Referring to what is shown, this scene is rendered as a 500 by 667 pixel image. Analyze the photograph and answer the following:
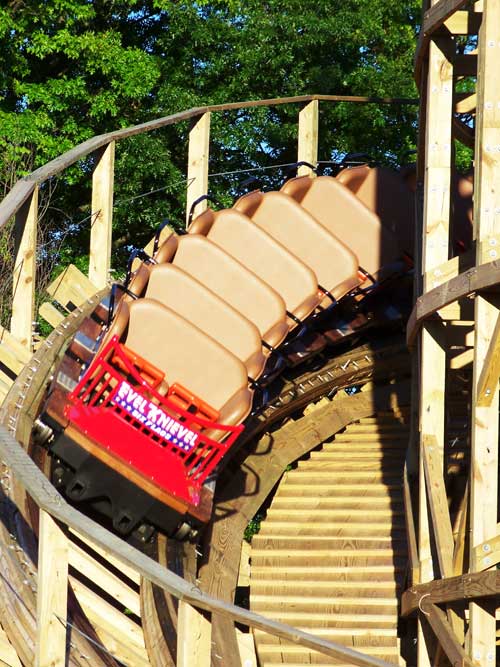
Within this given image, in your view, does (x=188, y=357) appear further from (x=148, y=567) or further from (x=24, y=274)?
(x=148, y=567)

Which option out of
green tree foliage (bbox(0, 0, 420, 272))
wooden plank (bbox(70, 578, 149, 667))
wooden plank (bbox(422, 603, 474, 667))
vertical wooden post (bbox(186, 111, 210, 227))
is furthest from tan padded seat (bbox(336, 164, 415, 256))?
green tree foliage (bbox(0, 0, 420, 272))

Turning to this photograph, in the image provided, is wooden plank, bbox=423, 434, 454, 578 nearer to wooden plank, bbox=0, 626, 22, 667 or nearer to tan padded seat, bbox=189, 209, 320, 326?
tan padded seat, bbox=189, 209, 320, 326

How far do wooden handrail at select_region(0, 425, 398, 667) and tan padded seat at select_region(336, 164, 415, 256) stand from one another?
6.26 m

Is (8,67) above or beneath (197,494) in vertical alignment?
above

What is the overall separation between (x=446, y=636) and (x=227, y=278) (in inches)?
128

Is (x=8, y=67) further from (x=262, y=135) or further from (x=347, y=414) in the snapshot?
(x=347, y=414)

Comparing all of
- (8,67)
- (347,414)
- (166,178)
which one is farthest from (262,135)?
(347,414)

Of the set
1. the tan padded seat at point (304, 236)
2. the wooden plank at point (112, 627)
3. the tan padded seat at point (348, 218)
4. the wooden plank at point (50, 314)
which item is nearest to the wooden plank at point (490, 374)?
the wooden plank at point (112, 627)

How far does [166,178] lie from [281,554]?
11.0 m

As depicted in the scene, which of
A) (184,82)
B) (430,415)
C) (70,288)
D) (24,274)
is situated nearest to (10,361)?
(24,274)

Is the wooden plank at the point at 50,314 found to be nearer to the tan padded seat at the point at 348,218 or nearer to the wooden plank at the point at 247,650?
the tan padded seat at the point at 348,218

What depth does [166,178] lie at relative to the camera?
20.2 meters

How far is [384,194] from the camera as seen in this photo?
1069 cm

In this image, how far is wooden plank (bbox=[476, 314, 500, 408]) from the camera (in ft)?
20.9
